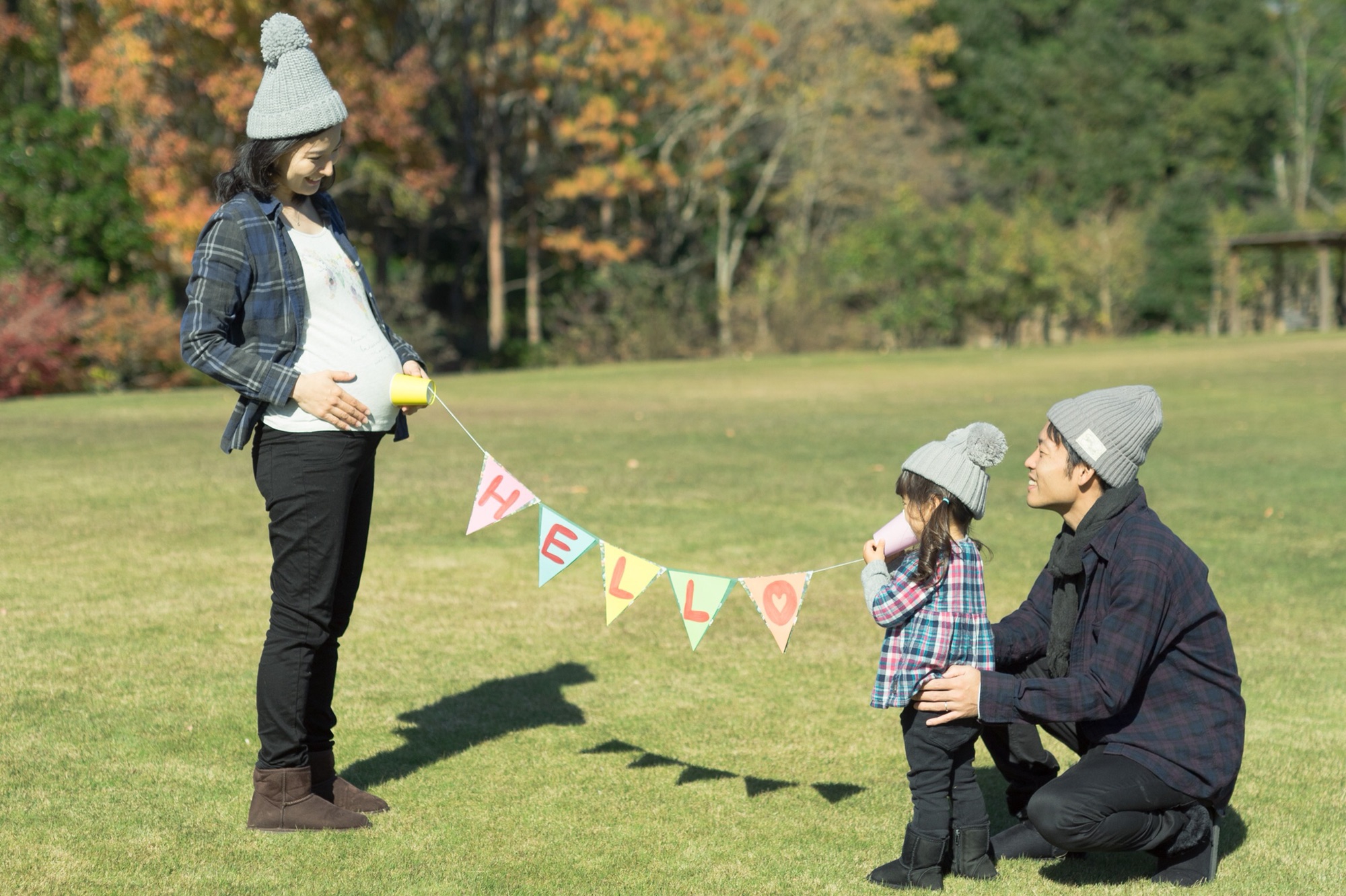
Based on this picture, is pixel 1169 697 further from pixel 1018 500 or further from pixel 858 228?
pixel 858 228

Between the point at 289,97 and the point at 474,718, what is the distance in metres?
2.48

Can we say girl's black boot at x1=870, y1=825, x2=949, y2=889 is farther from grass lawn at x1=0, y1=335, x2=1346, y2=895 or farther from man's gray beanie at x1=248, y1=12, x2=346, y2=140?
man's gray beanie at x1=248, y1=12, x2=346, y2=140

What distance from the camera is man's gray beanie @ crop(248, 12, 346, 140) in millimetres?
3863

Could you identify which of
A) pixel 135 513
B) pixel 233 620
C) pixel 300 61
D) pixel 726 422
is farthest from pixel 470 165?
pixel 300 61

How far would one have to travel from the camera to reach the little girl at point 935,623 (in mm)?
3662

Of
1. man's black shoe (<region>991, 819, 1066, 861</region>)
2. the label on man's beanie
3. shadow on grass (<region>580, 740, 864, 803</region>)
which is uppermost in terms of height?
the label on man's beanie

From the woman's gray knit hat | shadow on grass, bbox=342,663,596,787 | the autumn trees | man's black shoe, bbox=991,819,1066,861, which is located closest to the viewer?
the woman's gray knit hat

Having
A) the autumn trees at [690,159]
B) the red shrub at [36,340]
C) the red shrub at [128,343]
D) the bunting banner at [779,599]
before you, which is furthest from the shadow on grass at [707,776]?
the autumn trees at [690,159]

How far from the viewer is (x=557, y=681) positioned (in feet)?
19.3

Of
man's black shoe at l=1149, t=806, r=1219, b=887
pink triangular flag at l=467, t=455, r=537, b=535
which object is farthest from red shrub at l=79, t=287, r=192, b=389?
man's black shoe at l=1149, t=806, r=1219, b=887

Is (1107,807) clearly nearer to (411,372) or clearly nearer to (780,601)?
(780,601)

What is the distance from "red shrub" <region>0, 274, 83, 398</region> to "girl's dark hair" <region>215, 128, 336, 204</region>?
18.3 m

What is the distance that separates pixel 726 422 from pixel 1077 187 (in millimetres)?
35787

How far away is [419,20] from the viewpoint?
29.9 metres
